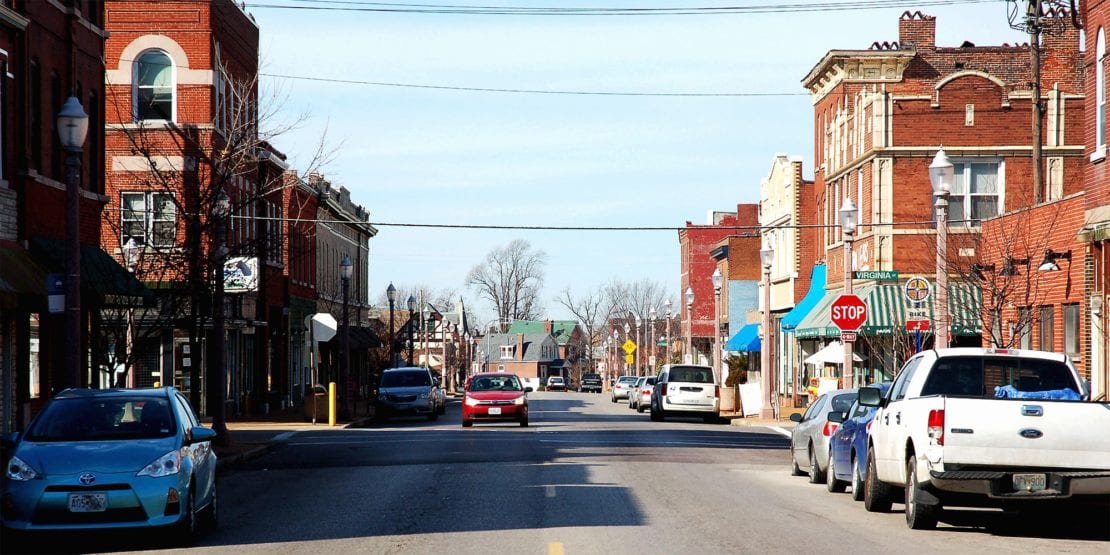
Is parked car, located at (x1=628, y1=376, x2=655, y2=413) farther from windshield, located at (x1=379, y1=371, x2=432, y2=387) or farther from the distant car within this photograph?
the distant car

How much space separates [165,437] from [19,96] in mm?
13926

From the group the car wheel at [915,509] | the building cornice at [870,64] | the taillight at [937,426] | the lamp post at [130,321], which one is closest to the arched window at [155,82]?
the lamp post at [130,321]

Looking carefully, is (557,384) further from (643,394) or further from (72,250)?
(72,250)

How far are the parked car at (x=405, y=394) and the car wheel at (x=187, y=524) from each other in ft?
100

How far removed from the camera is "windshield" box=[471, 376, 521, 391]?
131 feet

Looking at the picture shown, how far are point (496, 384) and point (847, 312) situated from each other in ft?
39.3

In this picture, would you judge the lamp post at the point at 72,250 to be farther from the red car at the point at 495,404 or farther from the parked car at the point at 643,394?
the parked car at the point at 643,394

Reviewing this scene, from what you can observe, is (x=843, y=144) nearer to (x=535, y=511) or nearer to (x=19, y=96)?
(x=19, y=96)

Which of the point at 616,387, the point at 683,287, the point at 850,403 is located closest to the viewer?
the point at 850,403

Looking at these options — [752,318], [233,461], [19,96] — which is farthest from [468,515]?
[752,318]

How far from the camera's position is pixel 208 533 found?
14711mm

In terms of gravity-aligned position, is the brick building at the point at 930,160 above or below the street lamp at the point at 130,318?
above

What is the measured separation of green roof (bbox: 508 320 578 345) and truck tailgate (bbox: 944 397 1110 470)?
139932mm

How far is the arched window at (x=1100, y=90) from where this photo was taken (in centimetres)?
2677
